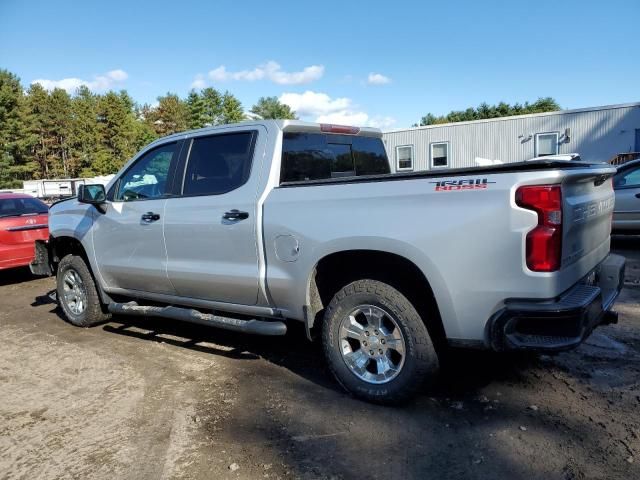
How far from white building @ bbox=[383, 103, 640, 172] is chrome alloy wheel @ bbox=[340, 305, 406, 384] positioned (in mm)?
16318

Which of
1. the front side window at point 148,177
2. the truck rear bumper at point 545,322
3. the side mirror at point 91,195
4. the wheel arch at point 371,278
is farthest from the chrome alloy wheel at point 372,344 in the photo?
the side mirror at point 91,195

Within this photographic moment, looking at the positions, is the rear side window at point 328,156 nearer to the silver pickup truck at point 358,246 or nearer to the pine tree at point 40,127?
the silver pickup truck at point 358,246

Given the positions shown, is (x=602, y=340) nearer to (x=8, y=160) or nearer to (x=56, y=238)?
(x=56, y=238)

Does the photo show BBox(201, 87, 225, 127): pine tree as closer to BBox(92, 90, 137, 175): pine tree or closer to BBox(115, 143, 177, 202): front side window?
BBox(92, 90, 137, 175): pine tree

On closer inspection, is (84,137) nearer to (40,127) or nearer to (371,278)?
(40,127)

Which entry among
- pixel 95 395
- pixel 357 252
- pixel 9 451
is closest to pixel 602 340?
pixel 357 252

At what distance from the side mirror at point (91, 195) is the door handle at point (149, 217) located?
27.0 inches

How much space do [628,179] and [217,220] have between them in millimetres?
7939

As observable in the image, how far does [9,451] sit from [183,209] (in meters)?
2.15

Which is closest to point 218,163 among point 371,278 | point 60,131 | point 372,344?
point 371,278

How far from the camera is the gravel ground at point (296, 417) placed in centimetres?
282

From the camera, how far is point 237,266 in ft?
13.4

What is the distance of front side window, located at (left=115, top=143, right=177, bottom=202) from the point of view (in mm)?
4777

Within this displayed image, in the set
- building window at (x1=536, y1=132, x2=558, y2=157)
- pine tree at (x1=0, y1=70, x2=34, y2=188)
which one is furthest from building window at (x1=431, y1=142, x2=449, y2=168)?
pine tree at (x1=0, y1=70, x2=34, y2=188)
